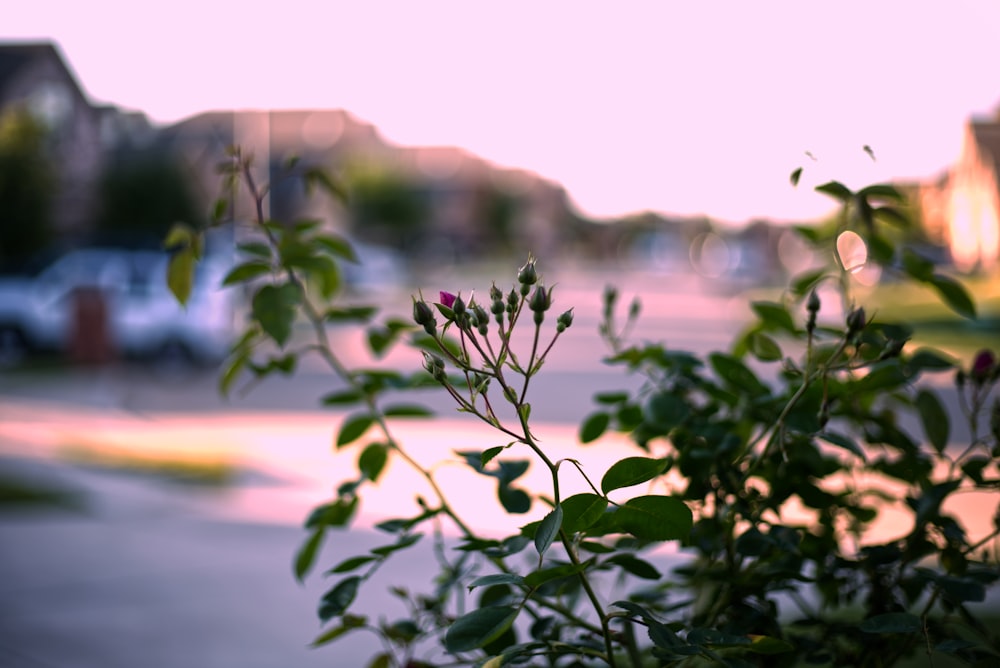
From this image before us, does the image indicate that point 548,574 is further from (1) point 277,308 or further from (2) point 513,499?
Result: (1) point 277,308

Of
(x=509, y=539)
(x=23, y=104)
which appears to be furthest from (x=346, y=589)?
(x=23, y=104)

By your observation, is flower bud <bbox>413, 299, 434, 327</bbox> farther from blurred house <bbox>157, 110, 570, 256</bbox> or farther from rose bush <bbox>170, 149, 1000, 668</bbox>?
blurred house <bbox>157, 110, 570, 256</bbox>

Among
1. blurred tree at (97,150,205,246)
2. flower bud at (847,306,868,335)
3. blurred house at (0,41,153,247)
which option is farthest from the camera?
blurred tree at (97,150,205,246)

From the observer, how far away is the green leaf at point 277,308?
136 centimetres

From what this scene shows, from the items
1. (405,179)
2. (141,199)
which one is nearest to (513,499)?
(141,199)

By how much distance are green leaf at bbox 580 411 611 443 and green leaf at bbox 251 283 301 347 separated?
0.45m

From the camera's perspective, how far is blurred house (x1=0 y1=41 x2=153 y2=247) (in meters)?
25.2

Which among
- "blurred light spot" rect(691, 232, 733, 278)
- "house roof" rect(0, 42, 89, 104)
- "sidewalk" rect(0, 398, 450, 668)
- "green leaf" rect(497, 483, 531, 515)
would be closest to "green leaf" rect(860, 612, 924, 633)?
"green leaf" rect(497, 483, 531, 515)

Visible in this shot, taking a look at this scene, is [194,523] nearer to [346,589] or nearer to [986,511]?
[986,511]

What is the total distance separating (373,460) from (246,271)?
12.8 inches

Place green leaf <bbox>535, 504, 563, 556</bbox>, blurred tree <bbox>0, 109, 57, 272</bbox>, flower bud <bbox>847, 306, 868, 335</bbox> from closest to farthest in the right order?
green leaf <bbox>535, 504, 563, 556</bbox>
flower bud <bbox>847, 306, 868, 335</bbox>
blurred tree <bbox>0, 109, 57, 272</bbox>

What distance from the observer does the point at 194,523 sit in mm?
6102

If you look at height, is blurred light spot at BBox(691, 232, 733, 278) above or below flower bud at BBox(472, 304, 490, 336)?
below

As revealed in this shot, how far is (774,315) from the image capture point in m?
1.48
